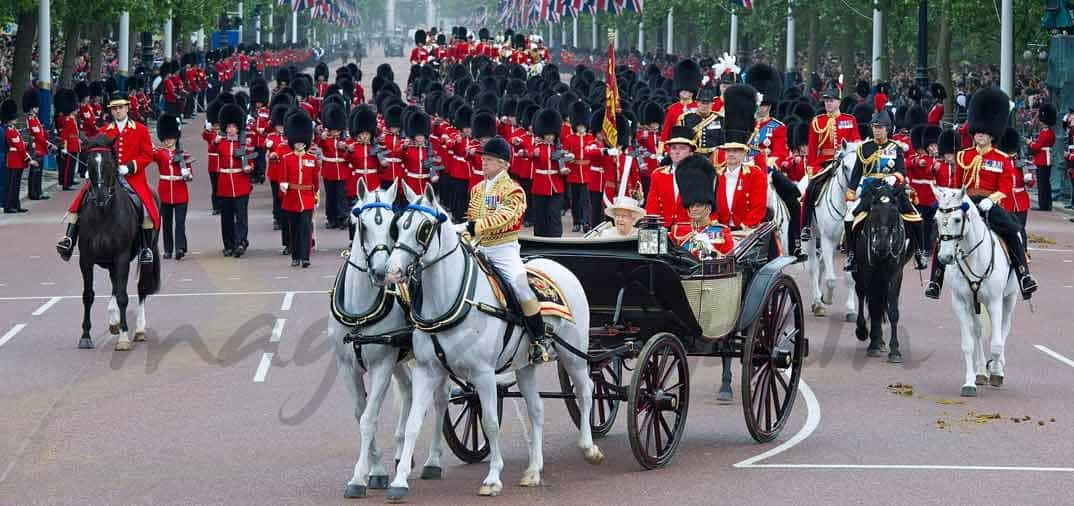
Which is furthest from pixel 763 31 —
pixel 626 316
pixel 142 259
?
pixel 626 316

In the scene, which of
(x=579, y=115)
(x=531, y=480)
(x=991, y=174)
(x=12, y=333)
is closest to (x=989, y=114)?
(x=991, y=174)

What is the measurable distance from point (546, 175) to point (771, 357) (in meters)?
13.0

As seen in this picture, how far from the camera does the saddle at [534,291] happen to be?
10.5 m

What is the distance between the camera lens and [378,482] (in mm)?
10477

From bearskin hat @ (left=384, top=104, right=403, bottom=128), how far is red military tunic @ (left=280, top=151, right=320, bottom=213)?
521 cm

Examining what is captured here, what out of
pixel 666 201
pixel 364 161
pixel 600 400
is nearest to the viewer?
pixel 600 400

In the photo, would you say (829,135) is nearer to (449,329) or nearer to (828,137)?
(828,137)

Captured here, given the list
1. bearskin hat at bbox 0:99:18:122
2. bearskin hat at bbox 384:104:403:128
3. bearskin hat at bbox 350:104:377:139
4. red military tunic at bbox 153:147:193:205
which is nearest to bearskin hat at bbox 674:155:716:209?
red military tunic at bbox 153:147:193:205

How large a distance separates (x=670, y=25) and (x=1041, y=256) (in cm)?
5755

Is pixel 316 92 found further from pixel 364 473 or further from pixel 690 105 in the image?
pixel 364 473

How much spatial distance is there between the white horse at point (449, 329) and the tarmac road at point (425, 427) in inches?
13.1

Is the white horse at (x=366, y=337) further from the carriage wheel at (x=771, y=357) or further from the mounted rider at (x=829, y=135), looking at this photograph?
the mounted rider at (x=829, y=135)

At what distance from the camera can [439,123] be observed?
3075cm

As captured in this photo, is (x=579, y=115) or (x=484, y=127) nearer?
(x=484, y=127)
